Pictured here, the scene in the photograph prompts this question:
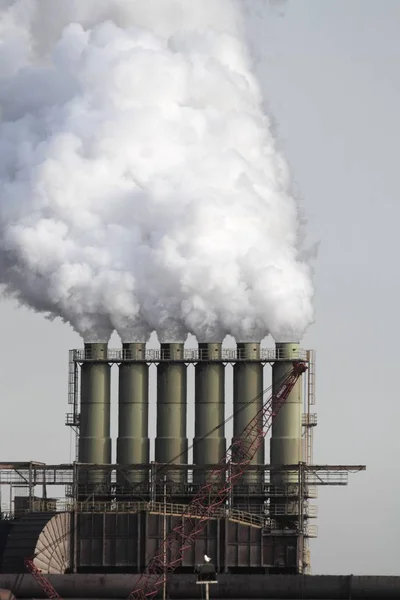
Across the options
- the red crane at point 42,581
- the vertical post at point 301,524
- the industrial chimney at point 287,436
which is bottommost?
the red crane at point 42,581

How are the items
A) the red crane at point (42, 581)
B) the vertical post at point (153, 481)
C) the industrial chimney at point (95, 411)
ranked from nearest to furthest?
1. the red crane at point (42, 581)
2. the vertical post at point (153, 481)
3. the industrial chimney at point (95, 411)

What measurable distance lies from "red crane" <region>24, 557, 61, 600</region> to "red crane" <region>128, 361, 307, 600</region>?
312 inches

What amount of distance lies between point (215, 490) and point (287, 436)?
334 inches

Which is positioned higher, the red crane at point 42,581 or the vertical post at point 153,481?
the vertical post at point 153,481

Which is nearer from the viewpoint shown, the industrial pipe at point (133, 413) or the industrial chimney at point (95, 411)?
the industrial pipe at point (133, 413)

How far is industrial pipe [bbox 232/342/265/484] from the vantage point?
638 feet

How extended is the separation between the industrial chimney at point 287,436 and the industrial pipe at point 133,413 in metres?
12.2

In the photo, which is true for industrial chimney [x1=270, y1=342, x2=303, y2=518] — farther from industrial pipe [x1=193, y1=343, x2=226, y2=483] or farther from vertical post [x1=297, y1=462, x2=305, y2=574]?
industrial pipe [x1=193, y1=343, x2=226, y2=483]

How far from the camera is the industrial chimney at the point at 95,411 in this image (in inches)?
7702

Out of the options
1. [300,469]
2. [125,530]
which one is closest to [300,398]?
[300,469]

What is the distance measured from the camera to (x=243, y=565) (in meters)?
186

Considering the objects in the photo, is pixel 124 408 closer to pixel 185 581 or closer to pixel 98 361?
pixel 98 361

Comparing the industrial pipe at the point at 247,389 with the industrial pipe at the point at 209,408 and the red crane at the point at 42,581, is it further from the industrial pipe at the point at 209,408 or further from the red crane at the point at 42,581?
the red crane at the point at 42,581

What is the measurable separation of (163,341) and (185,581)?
28253mm
